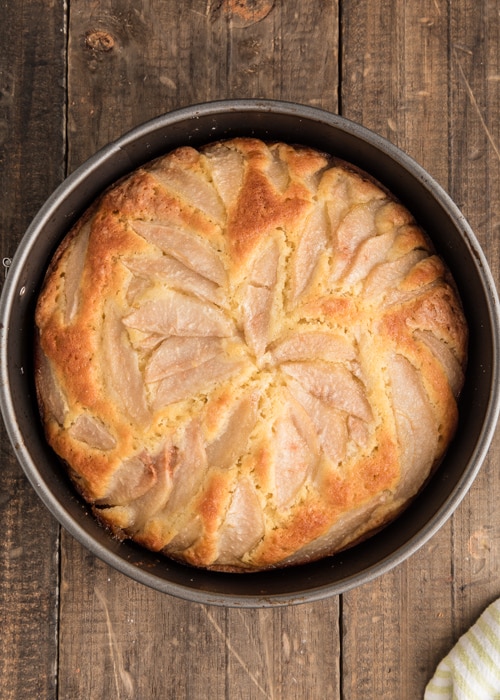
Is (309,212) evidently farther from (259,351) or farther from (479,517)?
(479,517)

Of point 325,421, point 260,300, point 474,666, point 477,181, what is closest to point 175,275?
point 260,300

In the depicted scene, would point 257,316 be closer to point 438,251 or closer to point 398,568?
point 438,251

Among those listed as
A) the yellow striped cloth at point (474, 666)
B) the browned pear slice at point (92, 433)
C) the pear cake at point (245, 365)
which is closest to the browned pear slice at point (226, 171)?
the pear cake at point (245, 365)

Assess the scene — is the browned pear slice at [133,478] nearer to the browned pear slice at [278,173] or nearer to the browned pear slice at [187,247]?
the browned pear slice at [187,247]

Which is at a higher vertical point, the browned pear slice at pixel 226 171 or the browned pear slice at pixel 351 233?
the browned pear slice at pixel 226 171

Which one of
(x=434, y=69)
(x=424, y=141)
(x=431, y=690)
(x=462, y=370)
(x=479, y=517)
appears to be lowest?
(x=431, y=690)

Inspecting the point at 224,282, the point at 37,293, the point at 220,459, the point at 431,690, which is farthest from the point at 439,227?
the point at 431,690
